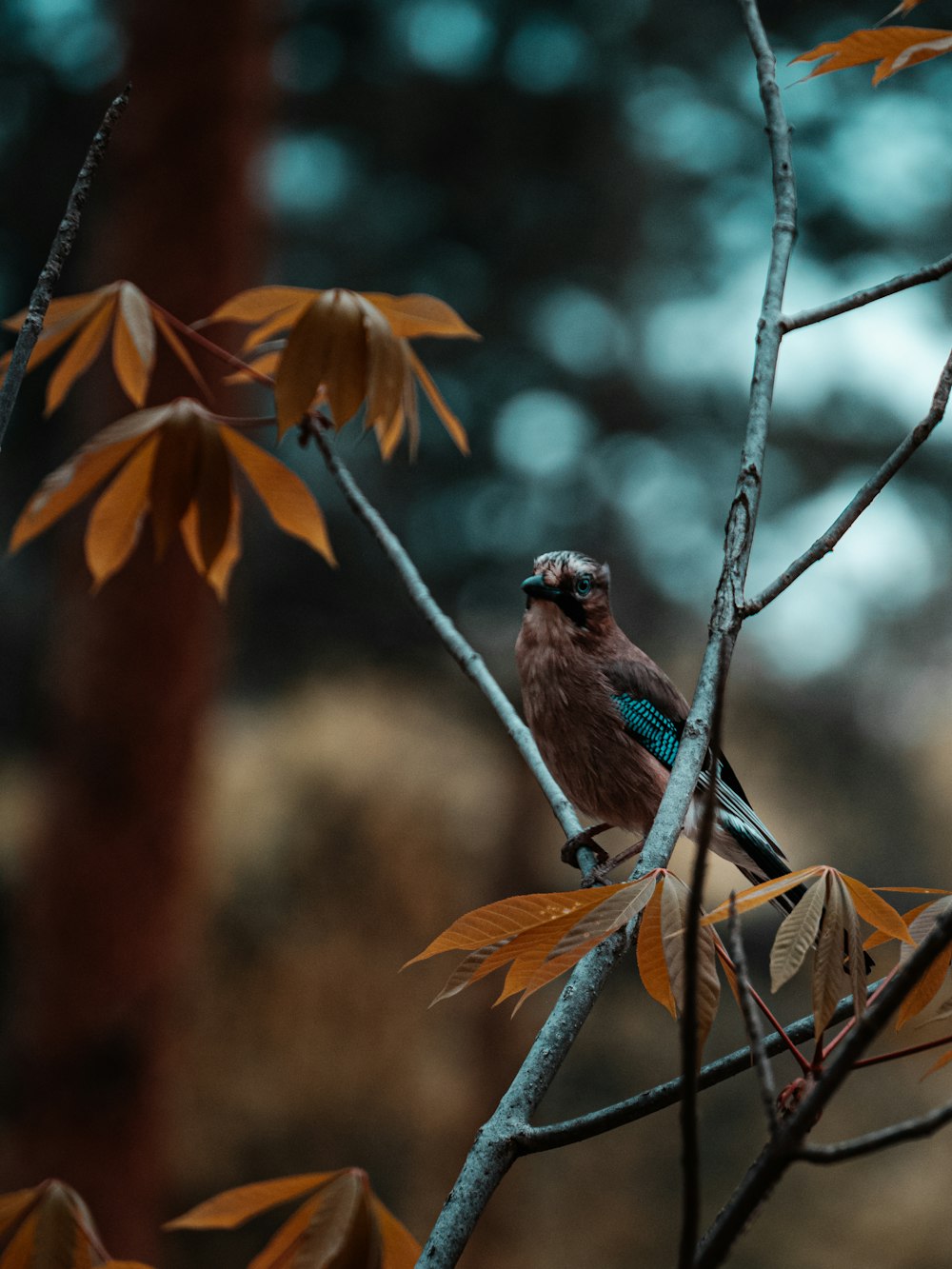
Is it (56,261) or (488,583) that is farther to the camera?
(488,583)

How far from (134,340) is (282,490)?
171 millimetres

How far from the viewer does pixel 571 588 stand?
1514 millimetres

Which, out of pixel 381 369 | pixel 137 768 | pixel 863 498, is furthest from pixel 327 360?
pixel 137 768

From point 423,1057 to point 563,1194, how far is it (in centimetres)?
127

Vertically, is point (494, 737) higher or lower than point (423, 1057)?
higher

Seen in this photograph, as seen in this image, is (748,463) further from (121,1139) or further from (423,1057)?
(423,1057)

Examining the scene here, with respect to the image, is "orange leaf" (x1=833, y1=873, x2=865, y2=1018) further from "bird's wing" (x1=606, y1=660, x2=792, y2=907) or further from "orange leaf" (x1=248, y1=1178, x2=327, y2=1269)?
"bird's wing" (x1=606, y1=660, x2=792, y2=907)

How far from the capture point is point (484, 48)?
551 centimetres

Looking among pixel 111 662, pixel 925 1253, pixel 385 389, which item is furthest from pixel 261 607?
pixel 385 389

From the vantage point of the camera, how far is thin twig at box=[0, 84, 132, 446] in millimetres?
612

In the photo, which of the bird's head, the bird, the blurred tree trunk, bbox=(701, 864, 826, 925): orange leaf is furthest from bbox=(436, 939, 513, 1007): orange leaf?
the blurred tree trunk

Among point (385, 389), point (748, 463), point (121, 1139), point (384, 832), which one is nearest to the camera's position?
point (748, 463)

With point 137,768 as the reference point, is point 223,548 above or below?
above

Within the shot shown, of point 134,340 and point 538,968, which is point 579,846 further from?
point 134,340
